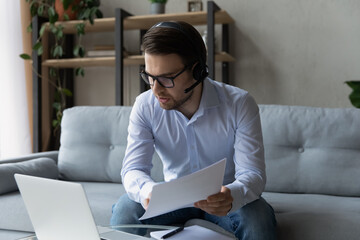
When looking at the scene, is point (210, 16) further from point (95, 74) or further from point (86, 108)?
point (95, 74)

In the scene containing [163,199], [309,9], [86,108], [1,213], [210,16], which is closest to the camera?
[163,199]

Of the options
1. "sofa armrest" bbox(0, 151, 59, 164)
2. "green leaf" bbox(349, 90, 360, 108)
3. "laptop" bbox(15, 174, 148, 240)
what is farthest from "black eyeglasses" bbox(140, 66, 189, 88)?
"green leaf" bbox(349, 90, 360, 108)

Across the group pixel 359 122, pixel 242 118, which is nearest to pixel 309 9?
pixel 359 122

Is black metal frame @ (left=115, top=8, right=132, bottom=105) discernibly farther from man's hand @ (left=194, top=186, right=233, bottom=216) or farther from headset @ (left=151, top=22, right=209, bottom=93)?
man's hand @ (left=194, top=186, right=233, bottom=216)

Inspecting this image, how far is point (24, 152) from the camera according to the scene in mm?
3180

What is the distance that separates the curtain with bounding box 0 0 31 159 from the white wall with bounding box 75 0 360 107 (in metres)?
1.05

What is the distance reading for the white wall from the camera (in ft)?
9.51

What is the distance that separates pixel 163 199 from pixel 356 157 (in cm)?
118

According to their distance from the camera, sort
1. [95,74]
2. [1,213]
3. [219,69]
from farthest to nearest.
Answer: [95,74], [219,69], [1,213]

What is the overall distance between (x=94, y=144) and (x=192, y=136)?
95cm

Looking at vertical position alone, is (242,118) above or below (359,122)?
above

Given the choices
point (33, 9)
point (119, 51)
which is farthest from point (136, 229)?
point (33, 9)

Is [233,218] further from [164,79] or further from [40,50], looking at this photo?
[40,50]

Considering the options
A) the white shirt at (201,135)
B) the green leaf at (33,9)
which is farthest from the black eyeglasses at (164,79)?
the green leaf at (33,9)
